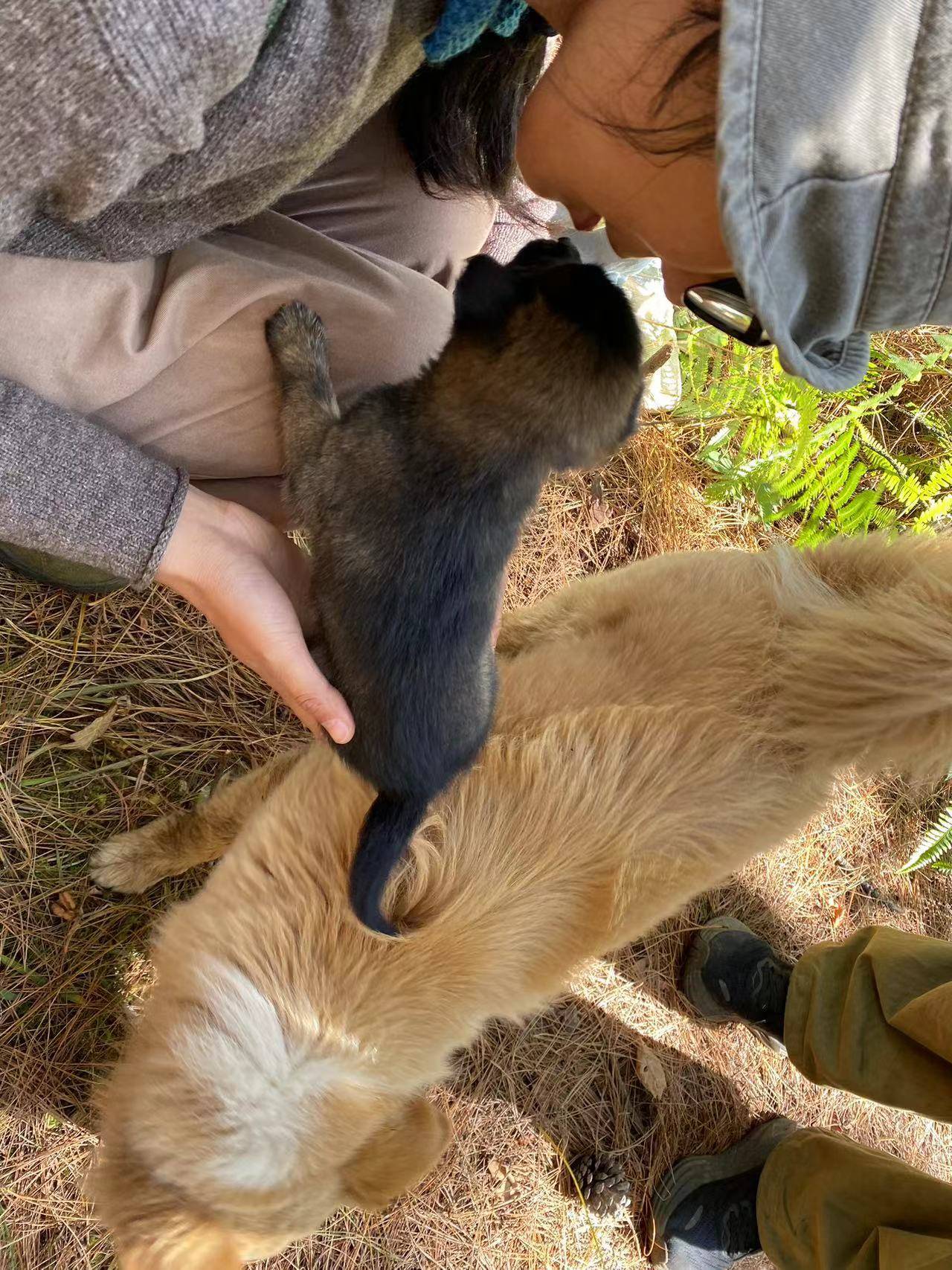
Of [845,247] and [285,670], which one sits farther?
A: [285,670]

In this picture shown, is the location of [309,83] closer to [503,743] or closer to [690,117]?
[690,117]

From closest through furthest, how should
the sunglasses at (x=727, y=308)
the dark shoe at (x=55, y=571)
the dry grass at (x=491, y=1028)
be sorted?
the sunglasses at (x=727, y=308), the dark shoe at (x=55, y=571), the dry grass at (x=491, y=1028)

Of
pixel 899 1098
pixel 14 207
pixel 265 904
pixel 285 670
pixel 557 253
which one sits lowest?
pixel 899 1098

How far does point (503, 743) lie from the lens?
5.46 feet

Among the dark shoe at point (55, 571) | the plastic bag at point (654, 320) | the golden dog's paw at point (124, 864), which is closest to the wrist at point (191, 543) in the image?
the dark shoe at point (55, 571)

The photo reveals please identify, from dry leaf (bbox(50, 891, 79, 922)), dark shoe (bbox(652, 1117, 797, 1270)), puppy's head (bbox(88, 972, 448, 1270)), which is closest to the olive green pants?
dark shoe (bbox(652, 1117, 797, 1270))

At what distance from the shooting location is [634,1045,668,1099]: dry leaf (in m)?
2.49

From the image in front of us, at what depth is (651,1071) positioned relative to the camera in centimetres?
251

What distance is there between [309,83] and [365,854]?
3.66ft

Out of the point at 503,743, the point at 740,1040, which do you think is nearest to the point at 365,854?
the point at 503,743

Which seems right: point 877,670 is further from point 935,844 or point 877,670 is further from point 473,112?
point 935,844

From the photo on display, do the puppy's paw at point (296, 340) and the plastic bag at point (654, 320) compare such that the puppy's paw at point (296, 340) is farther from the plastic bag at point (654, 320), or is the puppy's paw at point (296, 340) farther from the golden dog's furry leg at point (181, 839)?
the plastic bag at point (654, 320)

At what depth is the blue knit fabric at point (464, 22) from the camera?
998mm

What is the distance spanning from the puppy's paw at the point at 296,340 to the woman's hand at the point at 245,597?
0.27m
